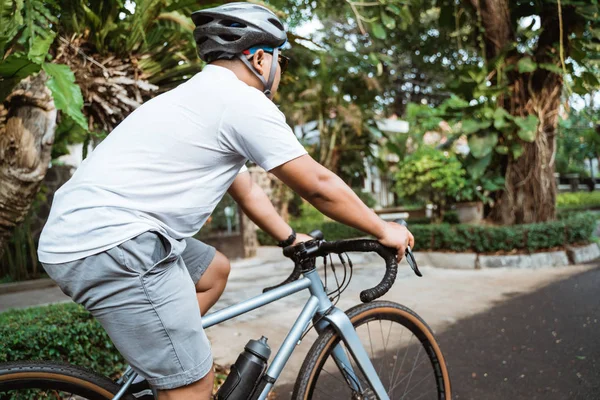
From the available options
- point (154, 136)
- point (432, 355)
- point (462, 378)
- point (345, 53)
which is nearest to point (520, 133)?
point (345, 53)

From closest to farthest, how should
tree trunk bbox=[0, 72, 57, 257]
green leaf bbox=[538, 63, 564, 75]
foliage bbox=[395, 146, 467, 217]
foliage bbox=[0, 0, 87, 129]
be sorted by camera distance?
1. foliage bbox=[0, 0, 87, 129]
2. tree trunk bbox=[0, 72, 57, 257]
3. green leaf bbox=[538, 63, 564, 75]
4. foliage bbox=[395, 146, 467, 217]

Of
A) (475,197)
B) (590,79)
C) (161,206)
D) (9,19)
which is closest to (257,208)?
(161,206)

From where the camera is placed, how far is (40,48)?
3068 mm

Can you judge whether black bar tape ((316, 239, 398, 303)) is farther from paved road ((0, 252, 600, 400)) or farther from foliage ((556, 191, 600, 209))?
foliage ((556, 191, 600, 209))

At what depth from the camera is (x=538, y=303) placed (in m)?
5.47

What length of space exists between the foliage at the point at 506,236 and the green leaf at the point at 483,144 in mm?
1142

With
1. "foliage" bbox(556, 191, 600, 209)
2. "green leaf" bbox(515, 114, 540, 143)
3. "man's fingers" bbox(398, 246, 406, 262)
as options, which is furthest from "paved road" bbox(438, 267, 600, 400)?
"foliage" bbox(556, 191, 600, 209)

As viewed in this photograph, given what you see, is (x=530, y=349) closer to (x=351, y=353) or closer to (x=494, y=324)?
(x=494, y=324)

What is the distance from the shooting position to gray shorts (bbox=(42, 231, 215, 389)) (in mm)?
1521

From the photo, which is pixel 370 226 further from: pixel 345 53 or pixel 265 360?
pixel 345 53

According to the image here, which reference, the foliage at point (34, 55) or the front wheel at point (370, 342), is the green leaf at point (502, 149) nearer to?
the front wheel at point (370, 342)

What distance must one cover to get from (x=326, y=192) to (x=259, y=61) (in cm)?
51

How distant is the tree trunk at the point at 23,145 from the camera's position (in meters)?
3.10

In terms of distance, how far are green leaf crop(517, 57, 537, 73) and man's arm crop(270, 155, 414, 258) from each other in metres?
6.82
